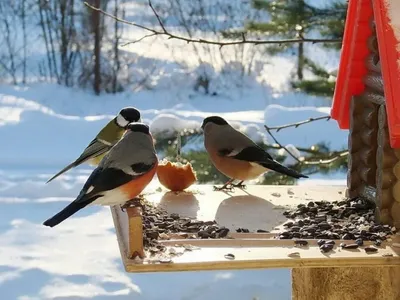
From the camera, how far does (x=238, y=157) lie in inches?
84.2

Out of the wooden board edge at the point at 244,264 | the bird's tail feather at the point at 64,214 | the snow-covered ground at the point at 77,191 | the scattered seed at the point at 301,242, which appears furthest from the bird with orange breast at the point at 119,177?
the snow-covered ground at the point at 77,191

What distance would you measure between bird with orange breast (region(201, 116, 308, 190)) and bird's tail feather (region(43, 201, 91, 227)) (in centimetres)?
60

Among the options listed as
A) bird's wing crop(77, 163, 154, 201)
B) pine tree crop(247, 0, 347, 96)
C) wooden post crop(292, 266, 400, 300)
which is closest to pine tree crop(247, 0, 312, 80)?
pine tree crop(247, 0, 347, 96)

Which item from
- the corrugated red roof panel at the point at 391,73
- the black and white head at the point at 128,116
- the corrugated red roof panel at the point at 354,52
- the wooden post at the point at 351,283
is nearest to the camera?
the corrugated red roof panel at the point at 391,73

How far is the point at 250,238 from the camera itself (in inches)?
63.4

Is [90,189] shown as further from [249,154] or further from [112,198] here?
[249,154]

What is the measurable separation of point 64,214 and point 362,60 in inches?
32.6

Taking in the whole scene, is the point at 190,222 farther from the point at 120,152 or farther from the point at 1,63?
the point at 1,63

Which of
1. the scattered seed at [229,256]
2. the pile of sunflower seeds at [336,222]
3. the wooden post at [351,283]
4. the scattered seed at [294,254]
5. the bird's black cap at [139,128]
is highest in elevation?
the bird's black cap at [139,128]

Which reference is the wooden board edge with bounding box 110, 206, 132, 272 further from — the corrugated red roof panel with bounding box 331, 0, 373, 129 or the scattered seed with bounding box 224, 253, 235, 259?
the corrugated red roof panel with bounding box 331, 0, 373, 129

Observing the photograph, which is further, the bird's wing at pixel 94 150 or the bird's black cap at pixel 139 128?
the bird's wing at pixel 94 150

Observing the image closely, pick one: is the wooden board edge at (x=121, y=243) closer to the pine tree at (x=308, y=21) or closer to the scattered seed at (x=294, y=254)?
the scattered seed at (x=294, y=254)

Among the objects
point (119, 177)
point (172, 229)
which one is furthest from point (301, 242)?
point (119, 177)

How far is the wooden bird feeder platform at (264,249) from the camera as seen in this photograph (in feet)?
4.74
